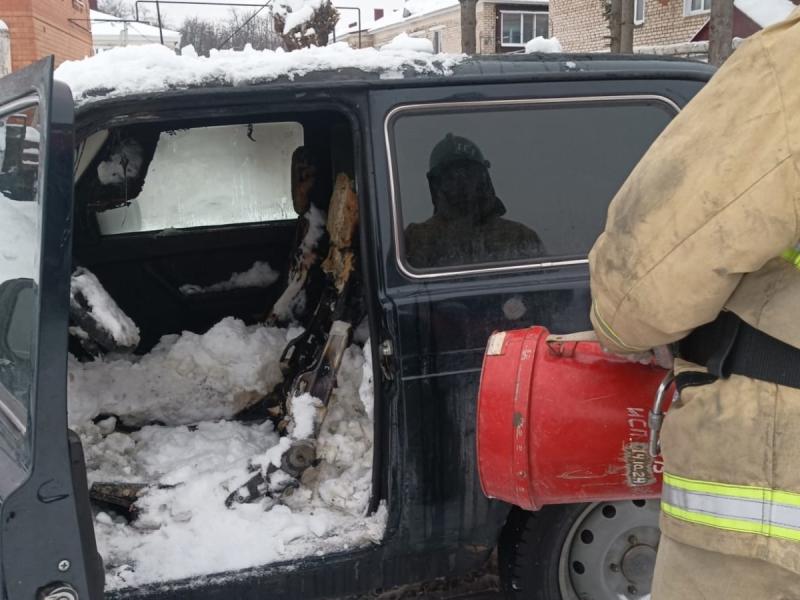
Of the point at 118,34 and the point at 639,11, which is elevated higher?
the point at 118,34

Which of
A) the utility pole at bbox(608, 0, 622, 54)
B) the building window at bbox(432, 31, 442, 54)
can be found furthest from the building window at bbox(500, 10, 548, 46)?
the building window at bbox(432, 31, 442, 54)

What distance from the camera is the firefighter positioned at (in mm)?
2266

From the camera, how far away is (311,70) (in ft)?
7.21

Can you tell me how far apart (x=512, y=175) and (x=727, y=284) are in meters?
1.13

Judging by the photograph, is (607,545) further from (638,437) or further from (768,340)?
(768,340)

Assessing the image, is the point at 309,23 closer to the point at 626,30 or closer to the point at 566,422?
the point at 626,30

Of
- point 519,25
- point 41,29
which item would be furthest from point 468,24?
point 519,25

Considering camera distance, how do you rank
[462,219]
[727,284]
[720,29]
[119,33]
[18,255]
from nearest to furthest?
[727,284], [18,255], [462,219], [720,29], [119,33]

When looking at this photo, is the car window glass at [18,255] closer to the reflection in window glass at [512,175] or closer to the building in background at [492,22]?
the reflection in window glass at [512,175]

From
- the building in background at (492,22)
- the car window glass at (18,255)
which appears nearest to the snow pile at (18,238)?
the car window glass at (18,255)

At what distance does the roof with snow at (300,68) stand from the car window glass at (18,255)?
9.0 inches

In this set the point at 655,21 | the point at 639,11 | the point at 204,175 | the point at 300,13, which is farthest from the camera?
the point at 639,11

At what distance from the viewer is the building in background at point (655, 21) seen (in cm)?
1404

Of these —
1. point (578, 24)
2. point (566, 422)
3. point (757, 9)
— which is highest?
point (578, 24)
